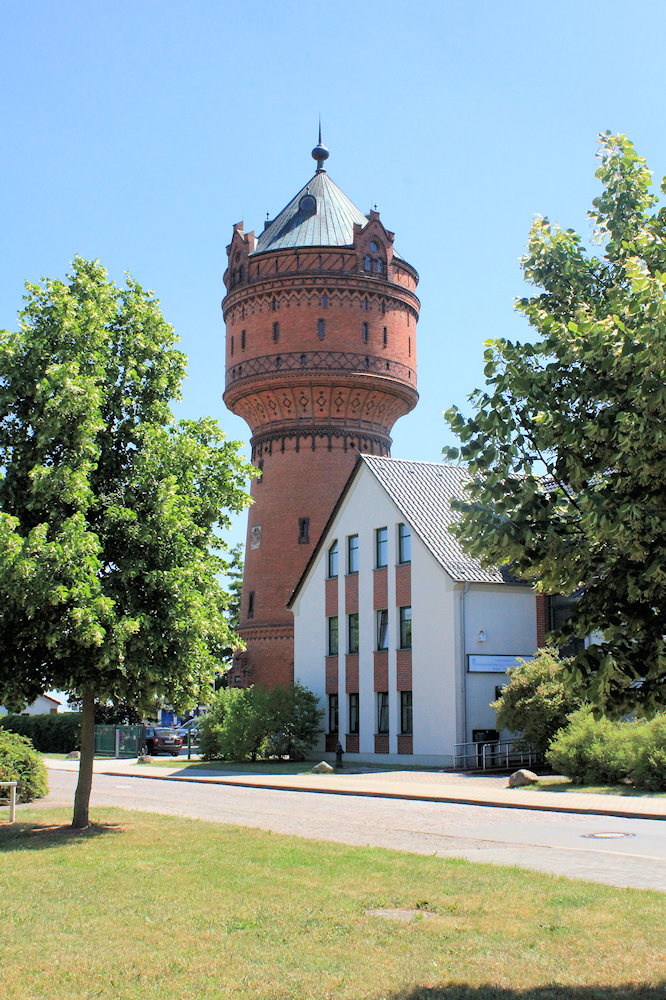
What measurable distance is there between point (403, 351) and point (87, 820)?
1325 inches

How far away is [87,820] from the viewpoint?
1543 cm

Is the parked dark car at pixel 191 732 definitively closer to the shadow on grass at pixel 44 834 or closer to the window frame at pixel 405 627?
the window frame at pixel 405 627

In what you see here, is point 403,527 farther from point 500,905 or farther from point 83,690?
point 500,905

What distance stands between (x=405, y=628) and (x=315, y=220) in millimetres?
22190

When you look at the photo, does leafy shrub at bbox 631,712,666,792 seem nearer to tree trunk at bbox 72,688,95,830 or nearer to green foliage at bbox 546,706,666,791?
green foliage at bbox 546,706,666,791

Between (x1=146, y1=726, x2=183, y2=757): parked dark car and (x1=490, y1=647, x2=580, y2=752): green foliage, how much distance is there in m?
20.6

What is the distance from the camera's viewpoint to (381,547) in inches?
1422

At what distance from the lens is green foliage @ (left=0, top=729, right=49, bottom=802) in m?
20.6

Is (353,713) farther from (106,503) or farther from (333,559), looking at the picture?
(106,503)

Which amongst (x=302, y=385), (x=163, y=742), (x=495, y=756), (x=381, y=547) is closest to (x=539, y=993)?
(x=495, y=756)

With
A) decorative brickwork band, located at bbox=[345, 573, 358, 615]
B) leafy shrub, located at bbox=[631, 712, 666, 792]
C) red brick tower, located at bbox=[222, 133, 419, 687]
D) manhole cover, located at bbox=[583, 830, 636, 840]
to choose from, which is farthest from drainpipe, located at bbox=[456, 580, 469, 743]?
manhole cover, located at bbox=[583, 830, 636, 840]

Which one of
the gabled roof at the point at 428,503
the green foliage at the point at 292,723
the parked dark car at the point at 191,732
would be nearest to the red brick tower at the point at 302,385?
the parked dark car at the point at 191,732

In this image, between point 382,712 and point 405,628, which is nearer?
point 405,628

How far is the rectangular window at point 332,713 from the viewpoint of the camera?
3741cm
